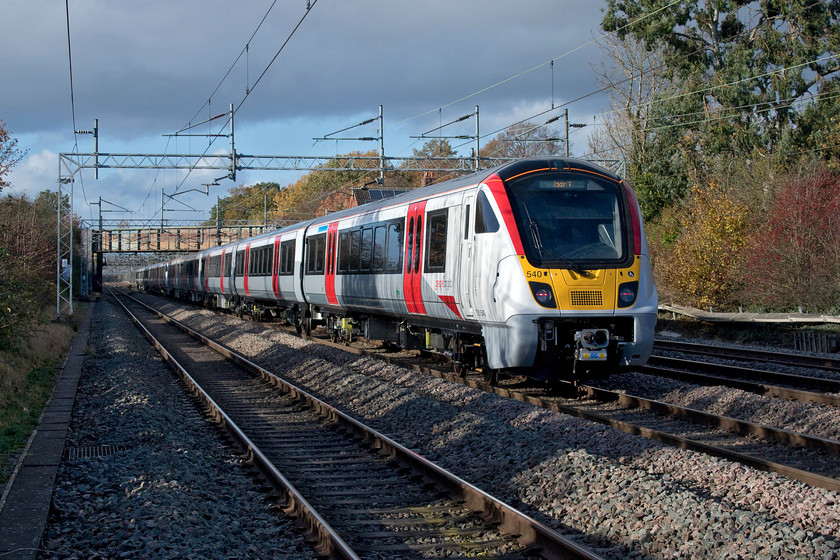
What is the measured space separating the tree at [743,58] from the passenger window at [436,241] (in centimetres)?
2378

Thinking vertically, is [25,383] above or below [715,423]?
below

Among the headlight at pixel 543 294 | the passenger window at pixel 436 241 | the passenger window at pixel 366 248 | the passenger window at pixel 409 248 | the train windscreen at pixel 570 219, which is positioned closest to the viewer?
the headlight at pixel 543 294

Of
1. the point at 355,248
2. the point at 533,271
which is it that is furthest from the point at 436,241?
the point at 355,248

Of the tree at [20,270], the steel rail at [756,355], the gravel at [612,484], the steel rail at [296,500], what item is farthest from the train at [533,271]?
the tree at [20,270]

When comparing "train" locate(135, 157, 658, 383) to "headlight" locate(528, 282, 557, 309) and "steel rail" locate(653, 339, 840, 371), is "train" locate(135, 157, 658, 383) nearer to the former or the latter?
"headlight" locate(528, 282, 557, 309)

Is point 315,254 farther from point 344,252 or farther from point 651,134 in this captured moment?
point 651,134

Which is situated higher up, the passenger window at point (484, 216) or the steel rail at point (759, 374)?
the passenger window at point (484, 216)

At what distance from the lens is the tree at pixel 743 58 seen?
34.2 meters

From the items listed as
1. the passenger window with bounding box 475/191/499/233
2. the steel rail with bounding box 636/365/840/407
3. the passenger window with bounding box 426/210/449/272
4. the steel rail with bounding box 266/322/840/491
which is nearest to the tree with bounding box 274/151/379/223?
the passenger window with bounding box 426/210/449/272

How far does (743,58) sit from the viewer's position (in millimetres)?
35094

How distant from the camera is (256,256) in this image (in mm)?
28812

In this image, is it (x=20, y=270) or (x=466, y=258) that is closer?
(x=466, y=258)

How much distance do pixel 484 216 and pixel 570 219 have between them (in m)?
1.16

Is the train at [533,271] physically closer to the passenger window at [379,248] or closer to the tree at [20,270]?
the passenger window at [379,248]
